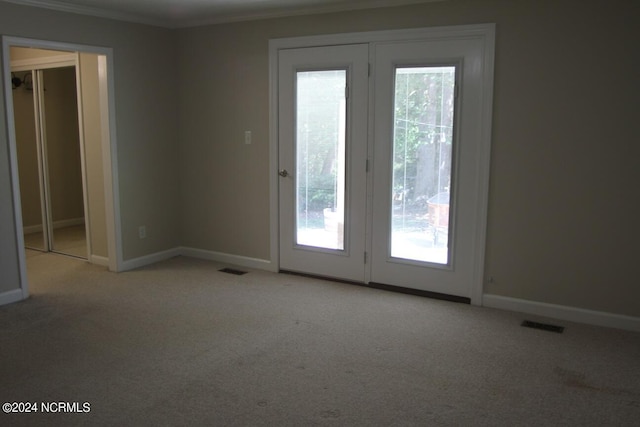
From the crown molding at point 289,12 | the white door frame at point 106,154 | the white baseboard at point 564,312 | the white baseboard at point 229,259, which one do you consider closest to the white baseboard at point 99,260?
the white door frame at point 106,154

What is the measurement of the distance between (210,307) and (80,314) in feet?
3.09

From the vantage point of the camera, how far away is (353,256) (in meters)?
4.59

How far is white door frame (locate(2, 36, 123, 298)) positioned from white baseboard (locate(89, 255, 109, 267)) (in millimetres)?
140

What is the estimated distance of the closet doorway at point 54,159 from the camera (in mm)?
6273

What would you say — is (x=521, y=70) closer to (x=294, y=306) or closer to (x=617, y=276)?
(x=617, y=276)

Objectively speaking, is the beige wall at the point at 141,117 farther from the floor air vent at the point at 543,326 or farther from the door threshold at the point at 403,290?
the floor air vent at the point at 543,326

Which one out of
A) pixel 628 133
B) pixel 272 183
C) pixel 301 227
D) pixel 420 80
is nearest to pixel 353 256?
pixel 301 227

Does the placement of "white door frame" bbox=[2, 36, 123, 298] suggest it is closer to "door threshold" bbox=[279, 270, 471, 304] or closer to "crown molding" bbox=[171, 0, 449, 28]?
"crown molding" bbox=[171, 0, 449, 28]

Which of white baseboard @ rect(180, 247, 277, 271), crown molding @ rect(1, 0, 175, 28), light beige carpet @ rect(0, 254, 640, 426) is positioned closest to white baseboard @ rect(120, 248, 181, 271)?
white baseboard @ rect(180, 247, 277, 271)

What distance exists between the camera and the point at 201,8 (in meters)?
4.50

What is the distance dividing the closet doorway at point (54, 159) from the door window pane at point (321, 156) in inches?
110

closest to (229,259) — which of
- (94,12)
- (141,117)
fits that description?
(141,117)

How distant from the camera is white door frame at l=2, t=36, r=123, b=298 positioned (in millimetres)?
4082

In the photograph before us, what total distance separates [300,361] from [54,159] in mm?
5093
